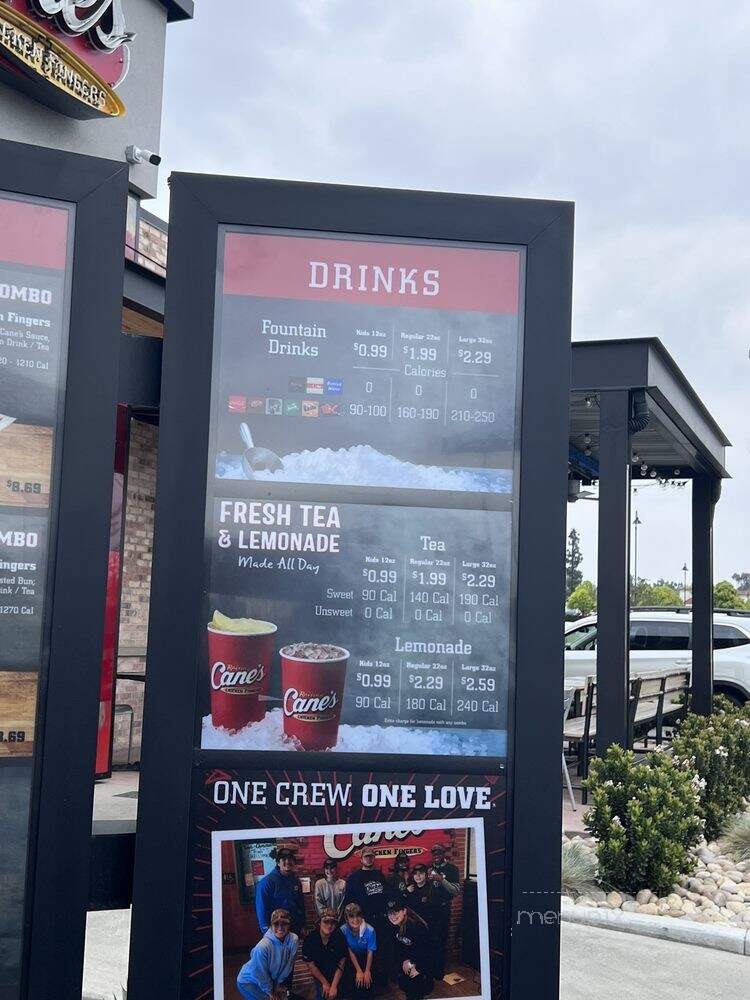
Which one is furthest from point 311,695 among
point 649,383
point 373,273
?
point 649,383

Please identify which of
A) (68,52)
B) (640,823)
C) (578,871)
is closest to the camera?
(640,823)

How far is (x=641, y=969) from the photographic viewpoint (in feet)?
17.5

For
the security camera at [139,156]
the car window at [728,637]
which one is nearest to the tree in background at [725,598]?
the car window at [728,637]

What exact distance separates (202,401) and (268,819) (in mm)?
1223

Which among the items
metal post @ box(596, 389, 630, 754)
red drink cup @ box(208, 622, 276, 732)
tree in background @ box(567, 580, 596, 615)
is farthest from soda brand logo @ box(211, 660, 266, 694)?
tree in background @ box(567, 580, 596, 615)

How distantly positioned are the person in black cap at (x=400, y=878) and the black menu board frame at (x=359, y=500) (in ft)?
0.85

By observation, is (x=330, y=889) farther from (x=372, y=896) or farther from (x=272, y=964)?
(x=272, y=964)

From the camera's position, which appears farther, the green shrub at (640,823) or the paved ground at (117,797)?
the paved ground at (117,797)

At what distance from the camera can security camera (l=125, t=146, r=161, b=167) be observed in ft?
33.3

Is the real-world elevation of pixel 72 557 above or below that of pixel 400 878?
above

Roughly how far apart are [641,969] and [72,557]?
386 cm

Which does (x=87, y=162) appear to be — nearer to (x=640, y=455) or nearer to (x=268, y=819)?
(x=268, y=819)

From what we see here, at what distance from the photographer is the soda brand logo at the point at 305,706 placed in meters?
3.04

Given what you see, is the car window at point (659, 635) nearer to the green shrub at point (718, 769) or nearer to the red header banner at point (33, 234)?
the green shrub at point (718, 769)
